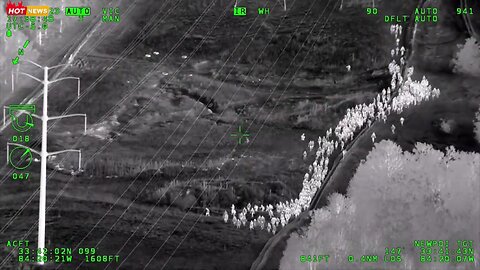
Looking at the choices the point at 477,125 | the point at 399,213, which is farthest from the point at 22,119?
the point at 477,125

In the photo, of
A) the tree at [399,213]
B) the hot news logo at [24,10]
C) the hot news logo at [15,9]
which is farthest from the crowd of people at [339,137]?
the hot news logo at [15,9]

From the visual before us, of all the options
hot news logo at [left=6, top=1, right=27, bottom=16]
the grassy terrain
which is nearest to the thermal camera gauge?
the grassy terrain

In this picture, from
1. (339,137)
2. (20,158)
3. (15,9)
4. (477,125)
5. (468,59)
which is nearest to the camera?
(477,125)

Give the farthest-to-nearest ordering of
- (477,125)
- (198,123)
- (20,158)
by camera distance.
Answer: (198,123), (20,158), (477,125)

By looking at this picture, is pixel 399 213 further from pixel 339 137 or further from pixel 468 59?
pixel 468 59

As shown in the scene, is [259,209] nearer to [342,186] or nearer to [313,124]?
[342,186]

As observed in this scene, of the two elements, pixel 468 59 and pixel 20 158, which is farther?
pixel 468 59

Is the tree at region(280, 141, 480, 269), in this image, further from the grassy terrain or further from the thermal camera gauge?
the thermal camera gauge
